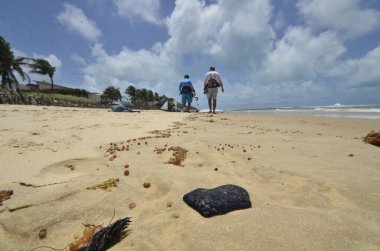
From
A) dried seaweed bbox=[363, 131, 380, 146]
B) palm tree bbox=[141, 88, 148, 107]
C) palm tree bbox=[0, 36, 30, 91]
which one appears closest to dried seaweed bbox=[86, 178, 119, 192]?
dried seaweed bbox=[363, 131, 380, 146]

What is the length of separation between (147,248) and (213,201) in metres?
0.71

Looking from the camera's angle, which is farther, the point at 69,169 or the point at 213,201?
the point at 69,169

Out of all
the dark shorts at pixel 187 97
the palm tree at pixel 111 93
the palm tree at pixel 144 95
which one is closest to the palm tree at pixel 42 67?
the palm tree at pixel 111 93

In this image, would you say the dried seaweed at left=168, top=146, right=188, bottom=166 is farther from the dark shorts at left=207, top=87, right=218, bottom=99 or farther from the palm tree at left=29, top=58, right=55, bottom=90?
the palm tree at left=29, top=58, right=55, bottom=90

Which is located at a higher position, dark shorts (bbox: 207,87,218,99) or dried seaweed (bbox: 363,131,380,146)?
dark shorts (bbox: 207,87,218,99)

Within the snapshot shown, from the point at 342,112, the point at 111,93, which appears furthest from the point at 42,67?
the point at 342,112

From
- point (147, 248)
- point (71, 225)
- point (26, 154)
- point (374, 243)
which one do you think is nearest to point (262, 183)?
point (374, 243)

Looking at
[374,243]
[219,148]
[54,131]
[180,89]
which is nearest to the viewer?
[374,243]

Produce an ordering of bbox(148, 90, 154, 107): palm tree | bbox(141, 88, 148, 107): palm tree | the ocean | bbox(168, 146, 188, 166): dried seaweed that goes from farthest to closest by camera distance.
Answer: bbox(148, 90, 154, 107): palm tree < bbox(141, 88, 148, 107): palm tree < the ocean < bbox(168, 146, 188, 166): dried seaweed

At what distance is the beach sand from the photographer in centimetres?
194

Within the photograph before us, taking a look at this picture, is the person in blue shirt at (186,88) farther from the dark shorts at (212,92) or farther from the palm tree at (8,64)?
the palm tree at (8,64)

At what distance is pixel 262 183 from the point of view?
9.95 feet

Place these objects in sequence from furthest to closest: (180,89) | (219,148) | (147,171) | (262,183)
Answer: (180,89) < (219,148) < (147,171) < (262,183)

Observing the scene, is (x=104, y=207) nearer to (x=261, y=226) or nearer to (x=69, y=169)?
(x=69, y=169)
